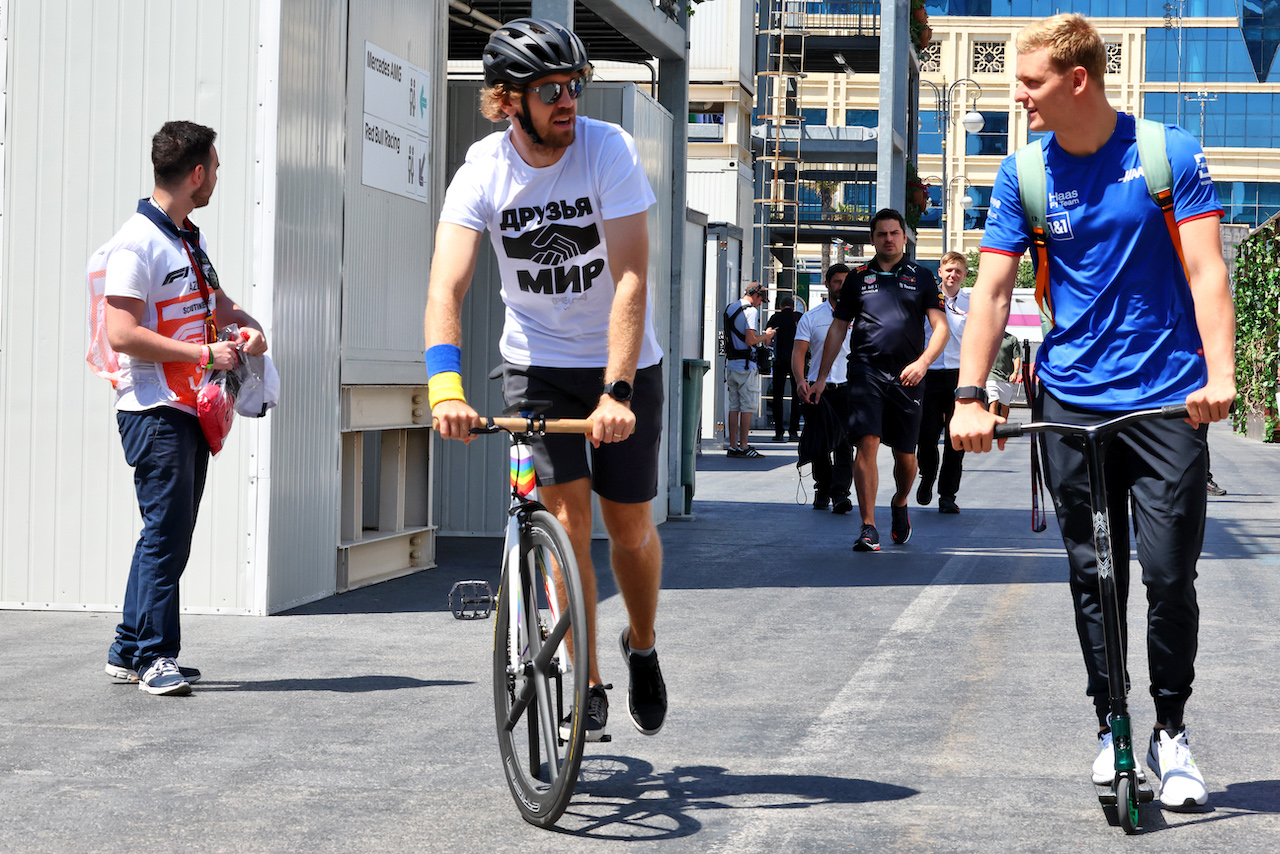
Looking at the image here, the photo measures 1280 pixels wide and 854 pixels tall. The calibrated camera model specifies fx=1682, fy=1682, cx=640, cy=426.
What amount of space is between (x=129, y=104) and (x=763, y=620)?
371 centimetres

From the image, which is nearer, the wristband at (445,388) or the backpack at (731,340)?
the wristband at (445,388)

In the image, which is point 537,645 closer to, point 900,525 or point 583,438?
point 583,438

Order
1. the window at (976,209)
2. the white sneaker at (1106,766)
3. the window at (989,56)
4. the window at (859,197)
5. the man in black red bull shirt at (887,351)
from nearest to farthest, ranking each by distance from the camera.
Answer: the white sneaker at (1106,766) → the man in black red bull shirt at (887,351) → the window at (859,197) → the window at (976,209) → the window at (989,56)

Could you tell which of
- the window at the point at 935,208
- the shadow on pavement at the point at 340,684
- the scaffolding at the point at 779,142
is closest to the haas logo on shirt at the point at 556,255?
the shadow on pavement at the point at 340,684

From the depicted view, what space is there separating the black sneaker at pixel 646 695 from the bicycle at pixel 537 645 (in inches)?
20.6

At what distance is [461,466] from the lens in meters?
11.1

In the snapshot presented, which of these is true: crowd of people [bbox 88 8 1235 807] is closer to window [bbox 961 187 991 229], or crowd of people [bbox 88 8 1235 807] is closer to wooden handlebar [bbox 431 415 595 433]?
wooden handlebar [bbox 431 415 595 433]

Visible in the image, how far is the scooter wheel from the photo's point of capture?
4086 mm

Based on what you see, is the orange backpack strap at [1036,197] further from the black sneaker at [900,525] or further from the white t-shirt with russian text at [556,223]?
the black sneaker at [900,525]

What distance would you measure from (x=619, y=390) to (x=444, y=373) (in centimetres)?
44

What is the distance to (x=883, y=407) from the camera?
1086 cm

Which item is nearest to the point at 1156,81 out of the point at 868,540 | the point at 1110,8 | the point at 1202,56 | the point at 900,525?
the point at 1202,56

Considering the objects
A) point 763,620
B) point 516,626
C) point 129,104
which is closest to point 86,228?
point 129,104

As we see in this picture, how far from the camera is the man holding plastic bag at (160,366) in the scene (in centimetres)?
584
